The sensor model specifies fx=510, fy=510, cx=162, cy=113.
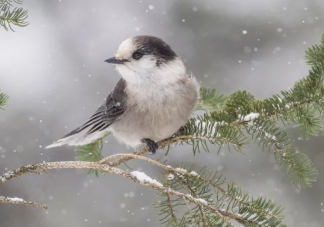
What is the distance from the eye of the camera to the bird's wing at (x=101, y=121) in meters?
2.48

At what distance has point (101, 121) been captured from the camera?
2.58m

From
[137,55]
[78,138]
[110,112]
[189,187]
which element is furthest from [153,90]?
[189,187]

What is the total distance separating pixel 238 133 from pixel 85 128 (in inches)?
33.5

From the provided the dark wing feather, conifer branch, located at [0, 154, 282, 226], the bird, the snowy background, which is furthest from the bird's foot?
the snowy background

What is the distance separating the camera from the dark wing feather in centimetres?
248

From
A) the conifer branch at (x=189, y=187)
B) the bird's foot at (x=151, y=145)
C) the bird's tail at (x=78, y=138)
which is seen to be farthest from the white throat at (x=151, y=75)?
the conifer branch at (x=189, y=187)

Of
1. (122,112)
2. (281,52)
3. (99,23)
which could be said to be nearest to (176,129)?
(122,112)

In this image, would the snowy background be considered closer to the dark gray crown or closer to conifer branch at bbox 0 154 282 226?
the dark gray crown

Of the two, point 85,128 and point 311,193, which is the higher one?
point 311,193

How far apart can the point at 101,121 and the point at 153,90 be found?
40 centimetres

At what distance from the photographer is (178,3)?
5734 millimetres

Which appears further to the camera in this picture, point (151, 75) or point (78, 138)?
point (78, 138)

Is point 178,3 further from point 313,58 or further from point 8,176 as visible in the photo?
point 8,176

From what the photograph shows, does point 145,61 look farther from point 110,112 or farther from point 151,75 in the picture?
point 110,112
